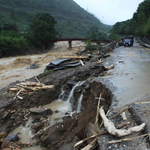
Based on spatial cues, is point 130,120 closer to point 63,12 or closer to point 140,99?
point 140,99

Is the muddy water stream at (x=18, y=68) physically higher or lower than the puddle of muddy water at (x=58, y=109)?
higher

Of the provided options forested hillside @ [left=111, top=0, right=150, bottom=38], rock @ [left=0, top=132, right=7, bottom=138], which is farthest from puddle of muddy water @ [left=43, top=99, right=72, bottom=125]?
forested hillside @ [left=111, top=0, right=150, bottom=38]

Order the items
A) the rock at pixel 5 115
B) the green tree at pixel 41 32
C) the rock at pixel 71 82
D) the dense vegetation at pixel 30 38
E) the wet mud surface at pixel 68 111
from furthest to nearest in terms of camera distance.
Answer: the green tree at pixel 41 32
the dense vegetation at pixel 30 38
the rock at pixel 71 82
the rock at pixel 5 115
the wet mud surface at pixel 68 111

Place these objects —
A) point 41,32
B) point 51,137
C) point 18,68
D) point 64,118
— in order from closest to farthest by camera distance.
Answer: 1. point 51,137
2. point 64,118
3. point 18,68
4. point 41,32

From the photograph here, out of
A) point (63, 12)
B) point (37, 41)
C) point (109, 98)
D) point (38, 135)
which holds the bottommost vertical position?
point (38, 135)

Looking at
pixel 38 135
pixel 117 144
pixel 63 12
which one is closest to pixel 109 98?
pixel 117 144

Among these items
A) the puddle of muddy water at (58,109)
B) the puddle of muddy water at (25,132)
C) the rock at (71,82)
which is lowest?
the puddle of muddy water at (25,132)

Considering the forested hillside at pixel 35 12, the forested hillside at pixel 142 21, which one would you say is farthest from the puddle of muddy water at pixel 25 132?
the forested hillside at pixel 35 12

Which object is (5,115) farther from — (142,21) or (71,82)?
(142,21)

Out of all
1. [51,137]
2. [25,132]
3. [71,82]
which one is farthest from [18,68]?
[51,137]

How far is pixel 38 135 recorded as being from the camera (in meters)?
5.99

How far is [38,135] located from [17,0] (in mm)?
104867

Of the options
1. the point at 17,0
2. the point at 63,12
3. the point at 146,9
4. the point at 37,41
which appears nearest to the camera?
the point at 146,9

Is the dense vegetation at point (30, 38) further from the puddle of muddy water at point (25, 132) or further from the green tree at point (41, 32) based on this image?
the puddle of muddy water at point (25, 132)
